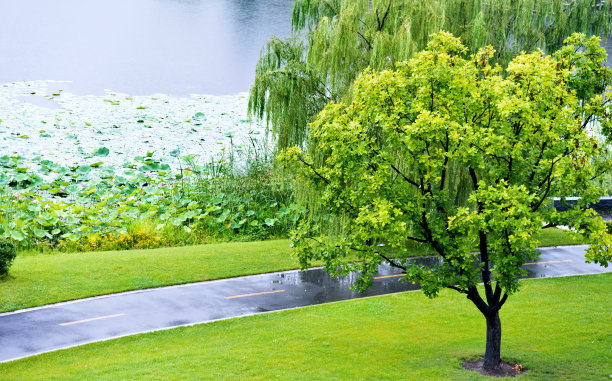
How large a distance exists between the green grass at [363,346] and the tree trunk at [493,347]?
49 cm

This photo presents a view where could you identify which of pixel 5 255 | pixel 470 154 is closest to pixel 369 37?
pixel 470 154

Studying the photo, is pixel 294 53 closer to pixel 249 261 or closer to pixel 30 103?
pixel 249 261

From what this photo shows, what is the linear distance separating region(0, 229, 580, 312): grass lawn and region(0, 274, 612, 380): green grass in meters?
3.70

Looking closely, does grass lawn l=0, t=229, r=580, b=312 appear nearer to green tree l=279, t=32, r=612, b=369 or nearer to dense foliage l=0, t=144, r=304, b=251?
dense foliage l=0, t=144, r=304, b=251

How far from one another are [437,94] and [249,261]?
11064mm

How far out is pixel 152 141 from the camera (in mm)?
34156

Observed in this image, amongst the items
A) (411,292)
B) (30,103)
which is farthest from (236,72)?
(411,292)

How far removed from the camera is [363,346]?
14.6 m

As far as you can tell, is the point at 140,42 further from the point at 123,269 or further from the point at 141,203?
the point at 123,269

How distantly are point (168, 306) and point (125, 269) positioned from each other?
3.20 meters

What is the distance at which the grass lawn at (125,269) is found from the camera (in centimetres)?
1770

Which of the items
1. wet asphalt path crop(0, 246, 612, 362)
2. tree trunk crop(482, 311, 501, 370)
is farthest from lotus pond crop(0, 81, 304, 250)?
tree trunk crop(482, 311, 501, 370)

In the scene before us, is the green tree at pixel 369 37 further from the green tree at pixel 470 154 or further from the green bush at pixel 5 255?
the green bush at pixel 5 255

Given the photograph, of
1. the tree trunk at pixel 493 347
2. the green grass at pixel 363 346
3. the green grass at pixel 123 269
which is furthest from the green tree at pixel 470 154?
the green grass at pixel 123 269
